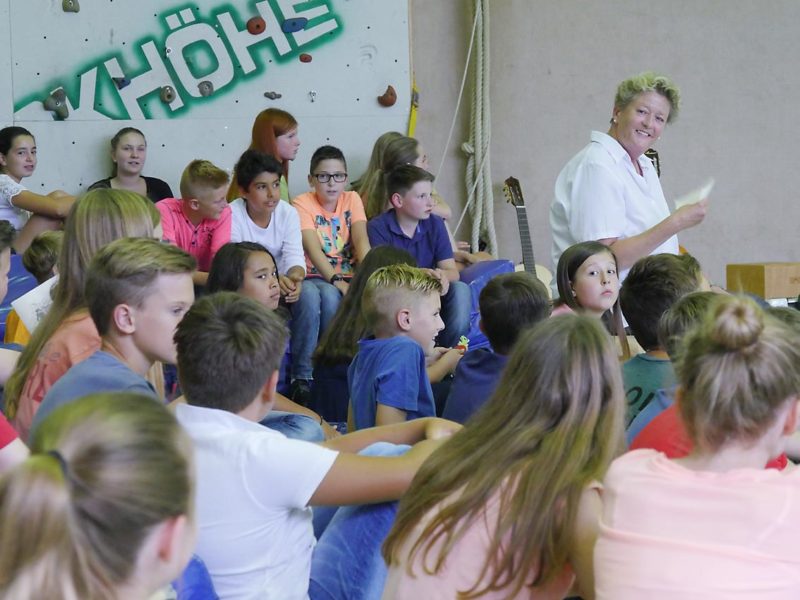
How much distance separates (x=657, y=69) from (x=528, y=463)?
458 centimetres

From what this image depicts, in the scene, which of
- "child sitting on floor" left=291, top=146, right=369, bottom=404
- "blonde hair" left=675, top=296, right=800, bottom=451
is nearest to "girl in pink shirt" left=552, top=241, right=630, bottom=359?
"child sitting on floor" left=291, top=146, right=369, bottom=404

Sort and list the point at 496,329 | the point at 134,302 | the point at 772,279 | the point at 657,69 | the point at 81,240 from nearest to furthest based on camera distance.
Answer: the point at 134,302 → the point at 81,240 → the point at 496,329 → the point at 772,279 → the point at 657,69

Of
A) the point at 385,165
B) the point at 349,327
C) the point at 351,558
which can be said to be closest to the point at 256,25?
the point at 385,165

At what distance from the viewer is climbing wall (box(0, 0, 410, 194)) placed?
4.88m

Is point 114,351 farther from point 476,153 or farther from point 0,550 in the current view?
point 476,153

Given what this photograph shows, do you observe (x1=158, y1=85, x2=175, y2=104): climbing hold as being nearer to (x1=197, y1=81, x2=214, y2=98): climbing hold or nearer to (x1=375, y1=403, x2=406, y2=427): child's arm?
(x1=197, y1=81, x2=214, y2=98): climbing hold

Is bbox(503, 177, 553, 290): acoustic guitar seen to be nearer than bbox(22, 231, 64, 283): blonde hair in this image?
No

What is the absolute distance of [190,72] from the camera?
16.5ft

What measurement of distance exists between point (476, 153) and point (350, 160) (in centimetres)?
66

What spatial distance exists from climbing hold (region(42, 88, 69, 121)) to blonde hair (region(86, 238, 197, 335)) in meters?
3.03

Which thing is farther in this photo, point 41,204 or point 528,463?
point 41,204

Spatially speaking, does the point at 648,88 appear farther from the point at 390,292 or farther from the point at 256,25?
the point at 256,25

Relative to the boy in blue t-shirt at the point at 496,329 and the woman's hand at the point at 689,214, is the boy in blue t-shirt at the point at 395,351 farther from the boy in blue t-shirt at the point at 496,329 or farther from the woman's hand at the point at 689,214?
the woman's hand at the point at 689,214

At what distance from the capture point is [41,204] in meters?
4.41
